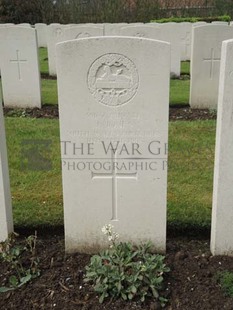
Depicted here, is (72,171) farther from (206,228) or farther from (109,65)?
(206,228)

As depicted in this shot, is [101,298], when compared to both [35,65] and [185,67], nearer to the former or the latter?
[35,65]

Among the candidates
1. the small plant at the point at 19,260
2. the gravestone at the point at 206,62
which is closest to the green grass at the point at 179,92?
the gravestone at the point at 206,62

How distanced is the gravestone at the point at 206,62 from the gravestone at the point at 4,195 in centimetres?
496

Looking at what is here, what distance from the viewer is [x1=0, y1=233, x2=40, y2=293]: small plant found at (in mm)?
2797

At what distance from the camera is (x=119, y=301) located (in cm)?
262

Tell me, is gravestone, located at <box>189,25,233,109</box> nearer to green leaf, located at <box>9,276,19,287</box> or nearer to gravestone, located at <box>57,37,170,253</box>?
gravestone, located at <box>57,37,170,253</box>

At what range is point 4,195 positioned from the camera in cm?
303

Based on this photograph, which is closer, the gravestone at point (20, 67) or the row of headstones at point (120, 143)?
the row of headstones at point (120, 143)

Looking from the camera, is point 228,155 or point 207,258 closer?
point 228,155

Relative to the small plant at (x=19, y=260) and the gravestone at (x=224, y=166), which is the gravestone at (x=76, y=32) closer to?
the small plant at (x=19, y=260)

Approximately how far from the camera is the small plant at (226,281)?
270 cm

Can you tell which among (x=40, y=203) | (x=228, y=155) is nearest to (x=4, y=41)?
(x=40, y=203)

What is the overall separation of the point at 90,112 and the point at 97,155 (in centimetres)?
31

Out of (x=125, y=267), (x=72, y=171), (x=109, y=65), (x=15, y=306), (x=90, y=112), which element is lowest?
(x=15, y=306)
